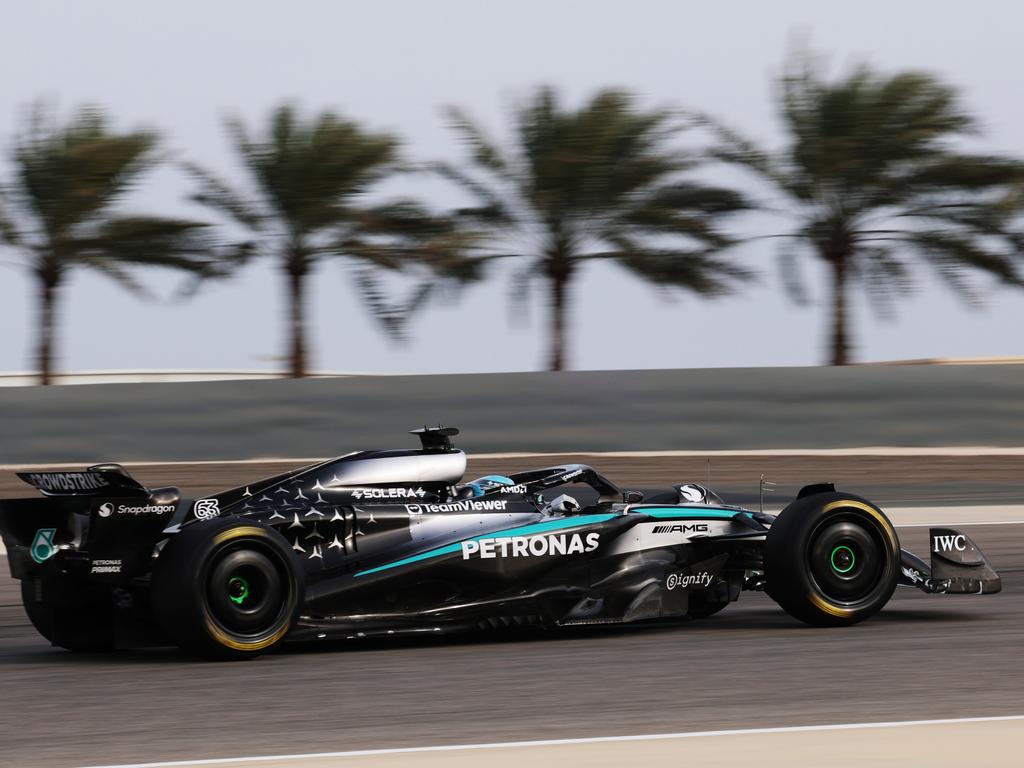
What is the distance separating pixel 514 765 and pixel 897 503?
12.4 m

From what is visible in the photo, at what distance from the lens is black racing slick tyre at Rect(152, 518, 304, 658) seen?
698 centimetres

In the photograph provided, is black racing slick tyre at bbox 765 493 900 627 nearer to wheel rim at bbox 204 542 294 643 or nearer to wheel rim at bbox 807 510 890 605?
wheel rim at bbox 807 510 890 605

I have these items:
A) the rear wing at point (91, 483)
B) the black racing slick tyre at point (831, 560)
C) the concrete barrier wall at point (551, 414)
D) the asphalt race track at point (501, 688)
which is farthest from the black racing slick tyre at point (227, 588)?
the concrete barrier wall at point (551, 414)

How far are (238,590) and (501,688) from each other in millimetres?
1396

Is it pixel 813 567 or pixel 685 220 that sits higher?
pixel 685 220

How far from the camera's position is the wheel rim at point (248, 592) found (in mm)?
7055

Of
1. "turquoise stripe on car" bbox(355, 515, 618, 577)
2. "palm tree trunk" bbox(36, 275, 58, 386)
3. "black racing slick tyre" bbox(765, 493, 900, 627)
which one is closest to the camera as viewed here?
"turquoise stripe on car" bbox(355, 515, 618, 577)

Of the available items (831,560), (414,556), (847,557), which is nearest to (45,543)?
(414,556)

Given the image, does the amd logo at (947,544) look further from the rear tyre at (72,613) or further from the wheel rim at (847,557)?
the rear tyre at (72,613)

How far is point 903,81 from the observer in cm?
2189

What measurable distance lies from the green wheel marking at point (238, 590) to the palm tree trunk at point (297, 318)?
14.8 m

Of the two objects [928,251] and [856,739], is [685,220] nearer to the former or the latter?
[928,251]

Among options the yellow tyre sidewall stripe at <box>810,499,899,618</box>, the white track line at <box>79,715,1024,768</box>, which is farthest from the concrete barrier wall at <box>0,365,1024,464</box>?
the white track line at <box>79,715,1024,768</box>

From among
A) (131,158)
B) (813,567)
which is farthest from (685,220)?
(813,567)
